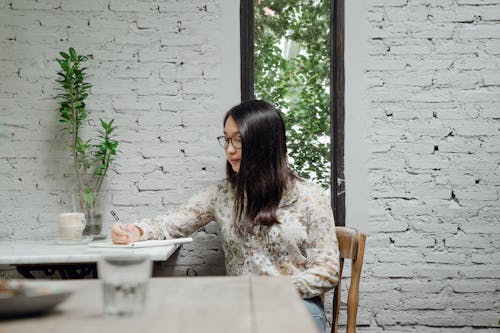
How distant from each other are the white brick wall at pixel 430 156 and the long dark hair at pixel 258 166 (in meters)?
0.58

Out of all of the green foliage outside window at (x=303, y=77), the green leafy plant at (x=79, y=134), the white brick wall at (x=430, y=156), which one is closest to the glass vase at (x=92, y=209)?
the green leafy plant at (x=79, y=134)

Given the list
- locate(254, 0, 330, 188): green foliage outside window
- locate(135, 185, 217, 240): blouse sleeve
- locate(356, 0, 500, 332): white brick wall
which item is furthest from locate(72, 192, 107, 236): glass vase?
locate(356, 0, 500, 332): white brick wall

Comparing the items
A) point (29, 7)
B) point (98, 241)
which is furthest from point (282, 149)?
point (29, 7)

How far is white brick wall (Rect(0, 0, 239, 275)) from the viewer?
2.50 meters

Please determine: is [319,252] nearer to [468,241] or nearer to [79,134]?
[468,241]

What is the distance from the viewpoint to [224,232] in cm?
215

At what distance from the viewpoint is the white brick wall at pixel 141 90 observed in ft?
8.21

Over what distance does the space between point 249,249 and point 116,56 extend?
3.61 feet

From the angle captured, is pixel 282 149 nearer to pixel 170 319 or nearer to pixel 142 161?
pixel 142 161

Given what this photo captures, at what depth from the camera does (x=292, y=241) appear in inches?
80.0

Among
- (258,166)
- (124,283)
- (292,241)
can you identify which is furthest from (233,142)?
(124,283)

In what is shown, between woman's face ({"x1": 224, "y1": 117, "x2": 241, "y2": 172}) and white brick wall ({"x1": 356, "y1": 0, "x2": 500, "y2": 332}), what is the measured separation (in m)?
0.69

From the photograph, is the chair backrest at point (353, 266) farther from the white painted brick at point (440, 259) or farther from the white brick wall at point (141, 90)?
the white brick wall at point (141, 90)

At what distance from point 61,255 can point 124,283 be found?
1068 millimetres
